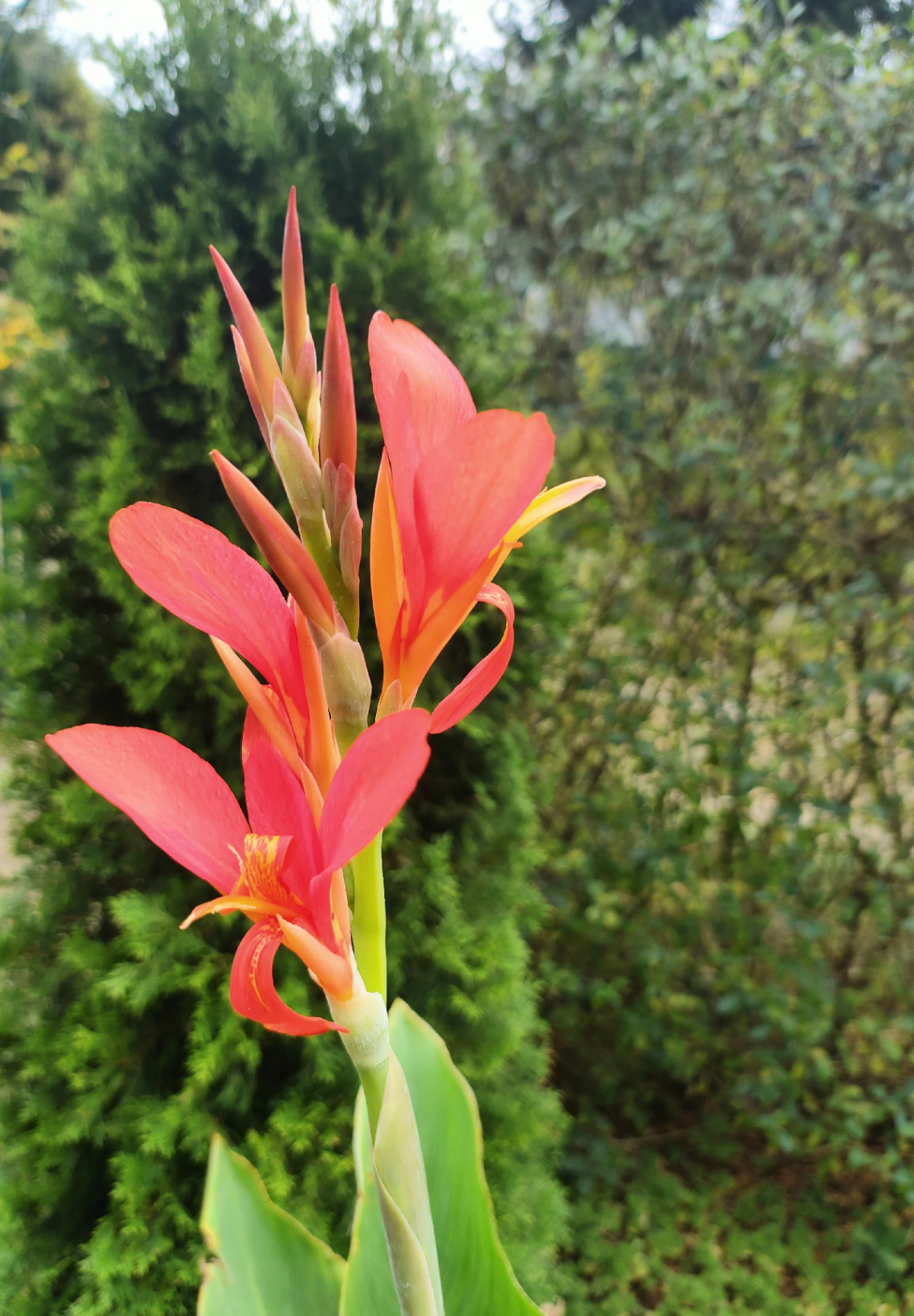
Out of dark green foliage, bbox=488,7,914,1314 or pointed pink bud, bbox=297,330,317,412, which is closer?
pointed pink bud, bbox=297,330,317,412

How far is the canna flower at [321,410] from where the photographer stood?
0.35m

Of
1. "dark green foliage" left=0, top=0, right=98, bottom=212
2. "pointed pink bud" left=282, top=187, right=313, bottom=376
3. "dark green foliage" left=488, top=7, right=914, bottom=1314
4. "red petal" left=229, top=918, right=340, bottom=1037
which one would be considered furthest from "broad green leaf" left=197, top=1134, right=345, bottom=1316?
"dark green foliage" left=0, top=0, right=98, bottom=212

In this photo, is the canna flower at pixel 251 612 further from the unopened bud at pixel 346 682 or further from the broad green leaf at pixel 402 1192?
the broad green leaf at pixel 402 1192

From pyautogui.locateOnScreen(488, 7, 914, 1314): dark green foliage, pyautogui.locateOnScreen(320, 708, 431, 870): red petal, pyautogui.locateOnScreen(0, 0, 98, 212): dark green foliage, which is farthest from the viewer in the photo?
pyautogui.locateOnScreen(0, 0, 98, 212): dark green foliage

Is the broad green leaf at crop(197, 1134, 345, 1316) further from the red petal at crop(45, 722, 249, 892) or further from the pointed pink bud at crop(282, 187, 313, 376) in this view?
the pointed pink bud at crop(282, 187, 313, 376)

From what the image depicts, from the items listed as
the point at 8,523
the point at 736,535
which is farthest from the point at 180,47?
the point at 736,535

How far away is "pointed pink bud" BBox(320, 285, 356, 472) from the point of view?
1.17 ft

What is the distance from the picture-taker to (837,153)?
6.33 feet


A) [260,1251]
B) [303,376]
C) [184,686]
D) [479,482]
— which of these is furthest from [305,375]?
[184,686]

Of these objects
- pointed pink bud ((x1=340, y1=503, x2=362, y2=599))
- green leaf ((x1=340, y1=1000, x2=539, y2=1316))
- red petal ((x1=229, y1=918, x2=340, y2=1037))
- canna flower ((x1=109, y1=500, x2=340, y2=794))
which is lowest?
green leaf ((x1=340, y1=1000, x2=539, y2=1316))

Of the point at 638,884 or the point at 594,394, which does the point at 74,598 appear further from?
the point at 638,884

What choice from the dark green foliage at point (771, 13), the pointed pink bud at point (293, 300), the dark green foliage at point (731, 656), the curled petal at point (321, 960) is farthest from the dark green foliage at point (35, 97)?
the curled petal at point (321, 960)

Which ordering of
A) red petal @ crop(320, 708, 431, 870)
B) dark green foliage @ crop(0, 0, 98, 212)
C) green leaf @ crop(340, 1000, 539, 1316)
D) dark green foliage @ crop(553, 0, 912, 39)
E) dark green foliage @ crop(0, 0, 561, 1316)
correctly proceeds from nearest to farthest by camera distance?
red petal @ crop(320, 708, 431, 870) → green leaf @ crop(340, 1000, 539, 1316) → dark green foliage @ crop(0, 0, 561, 1316) → dark green foliage @ crop(553, 0, 912, 39) → dark green foliage @ crop(0, 0, 98, 212)

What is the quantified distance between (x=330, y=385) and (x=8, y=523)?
4.27ft
